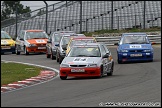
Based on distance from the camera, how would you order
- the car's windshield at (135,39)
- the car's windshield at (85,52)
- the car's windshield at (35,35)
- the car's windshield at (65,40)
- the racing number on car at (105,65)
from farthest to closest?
1. the car's windshield at (35,35)
2. the car's windshield at (65,40)
3. the car's windshield at (135,39)
4. the car's windshield at (85,52)
5. the racing number on car at (105,65)

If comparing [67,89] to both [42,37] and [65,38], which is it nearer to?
[65,38]

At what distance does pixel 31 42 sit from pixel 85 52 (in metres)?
16.0

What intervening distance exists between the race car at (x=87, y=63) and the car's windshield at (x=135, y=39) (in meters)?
6.97

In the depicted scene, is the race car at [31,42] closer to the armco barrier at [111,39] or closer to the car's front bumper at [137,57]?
the armco barrier at [111,39]

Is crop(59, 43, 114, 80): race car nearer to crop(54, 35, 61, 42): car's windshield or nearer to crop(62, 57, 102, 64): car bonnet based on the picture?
crop(62, 57, 102, 64): car bonnet

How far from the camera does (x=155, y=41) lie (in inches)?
1781

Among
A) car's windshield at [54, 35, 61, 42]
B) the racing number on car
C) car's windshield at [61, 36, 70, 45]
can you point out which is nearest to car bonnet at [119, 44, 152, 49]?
car's windshield at [61, 36, 70, 45]

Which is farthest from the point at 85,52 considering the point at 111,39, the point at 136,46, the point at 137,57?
the point at 111,39

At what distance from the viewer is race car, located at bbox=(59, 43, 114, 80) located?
1977 cm

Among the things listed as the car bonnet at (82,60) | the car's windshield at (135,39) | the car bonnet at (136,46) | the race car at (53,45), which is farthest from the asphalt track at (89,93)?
the race car at (53,45)

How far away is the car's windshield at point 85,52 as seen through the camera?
20984 millimetres


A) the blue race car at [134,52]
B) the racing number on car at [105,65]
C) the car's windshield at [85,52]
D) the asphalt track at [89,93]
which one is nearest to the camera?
the asphalt track at [89,93]

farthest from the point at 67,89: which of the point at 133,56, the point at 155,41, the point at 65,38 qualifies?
the point at 155,41

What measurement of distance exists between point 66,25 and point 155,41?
12.0 m
